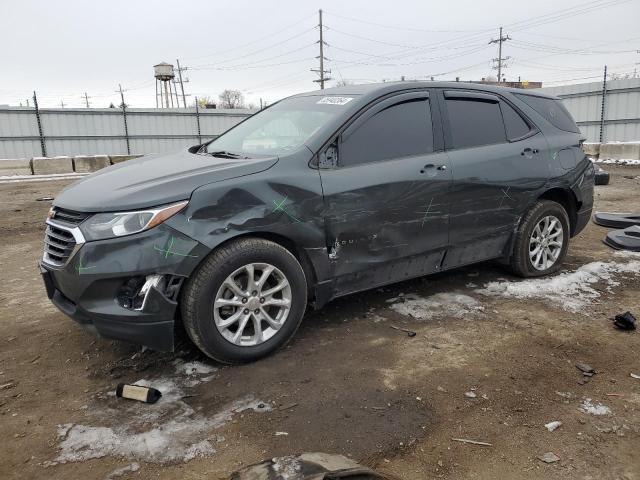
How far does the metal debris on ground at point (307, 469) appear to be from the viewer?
2.14 metres

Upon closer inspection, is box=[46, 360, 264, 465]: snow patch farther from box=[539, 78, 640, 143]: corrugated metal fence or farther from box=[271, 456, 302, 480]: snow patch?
box=[539, 78, 640, 143]: corrugated metal fence

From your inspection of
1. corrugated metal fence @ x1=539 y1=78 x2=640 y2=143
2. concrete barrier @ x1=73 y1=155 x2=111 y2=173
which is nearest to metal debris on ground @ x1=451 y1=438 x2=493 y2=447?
concrete barrier @ x1=73 y1=155 x2=111 y2=173

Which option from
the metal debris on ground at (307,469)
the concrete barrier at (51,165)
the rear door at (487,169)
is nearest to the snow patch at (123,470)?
the metal debris on ground at (307,469)

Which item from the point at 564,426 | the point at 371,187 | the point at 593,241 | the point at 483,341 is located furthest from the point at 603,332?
the point at 593,241

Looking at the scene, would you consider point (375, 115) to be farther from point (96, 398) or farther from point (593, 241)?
point (593, 241)

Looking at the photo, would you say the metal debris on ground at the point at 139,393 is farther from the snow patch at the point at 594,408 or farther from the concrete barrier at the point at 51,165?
the concrete barrier at the point at 51,165

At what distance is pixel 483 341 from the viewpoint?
365 cm

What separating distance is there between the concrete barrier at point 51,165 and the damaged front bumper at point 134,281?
1576cm

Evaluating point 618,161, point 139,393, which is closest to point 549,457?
point 139,393

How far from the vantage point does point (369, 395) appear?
2.95 m

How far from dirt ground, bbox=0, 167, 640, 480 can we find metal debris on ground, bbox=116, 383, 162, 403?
→ 4 centimetres

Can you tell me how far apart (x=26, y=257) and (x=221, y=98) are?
83.8 m

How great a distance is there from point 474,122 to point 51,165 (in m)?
16.2

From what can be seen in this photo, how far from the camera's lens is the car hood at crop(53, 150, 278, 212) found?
9.85 feet
